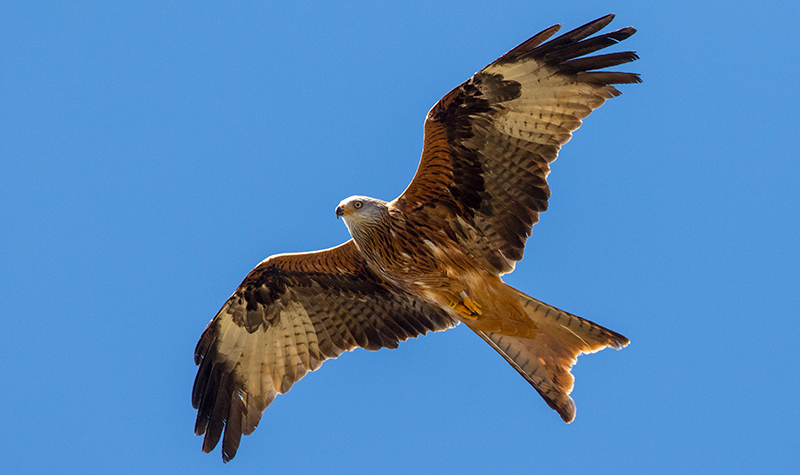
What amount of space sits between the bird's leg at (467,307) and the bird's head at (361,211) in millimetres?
1342

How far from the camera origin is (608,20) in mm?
8031

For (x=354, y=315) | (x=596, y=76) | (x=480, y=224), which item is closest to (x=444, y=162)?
(x=480, y=224)

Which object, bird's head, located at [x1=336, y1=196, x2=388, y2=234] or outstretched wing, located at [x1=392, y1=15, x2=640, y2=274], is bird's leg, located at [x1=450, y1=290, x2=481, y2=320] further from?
bird's head, located at [x1=336, y1=196, x2=388, y2=234]

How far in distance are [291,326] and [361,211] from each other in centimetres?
209

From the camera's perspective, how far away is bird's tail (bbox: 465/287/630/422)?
936 cm

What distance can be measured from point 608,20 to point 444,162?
2.26m

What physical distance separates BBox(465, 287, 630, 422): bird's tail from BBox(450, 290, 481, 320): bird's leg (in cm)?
51

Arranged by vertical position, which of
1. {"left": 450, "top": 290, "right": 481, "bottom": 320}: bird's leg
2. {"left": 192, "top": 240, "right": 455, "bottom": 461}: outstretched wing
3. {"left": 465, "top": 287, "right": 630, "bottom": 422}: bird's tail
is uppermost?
{"left": 192, "top": 240, "right": 455, "bottom": 461}: outstretched wing

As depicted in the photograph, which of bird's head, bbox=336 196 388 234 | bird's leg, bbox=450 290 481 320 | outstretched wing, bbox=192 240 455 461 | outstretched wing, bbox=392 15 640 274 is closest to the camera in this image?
outstretched wing, bbox=392 15 640 274

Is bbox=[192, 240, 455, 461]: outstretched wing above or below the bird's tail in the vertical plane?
above

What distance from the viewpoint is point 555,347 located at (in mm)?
9523

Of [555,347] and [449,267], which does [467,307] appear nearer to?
[449,267]

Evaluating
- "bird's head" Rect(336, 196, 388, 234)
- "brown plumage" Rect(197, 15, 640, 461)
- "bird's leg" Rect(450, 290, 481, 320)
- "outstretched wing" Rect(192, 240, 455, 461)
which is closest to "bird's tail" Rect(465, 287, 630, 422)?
"brown plumage" Rect(197, 15, 640, 461)

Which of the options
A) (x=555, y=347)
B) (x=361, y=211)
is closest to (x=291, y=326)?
(x=361, y=211)
